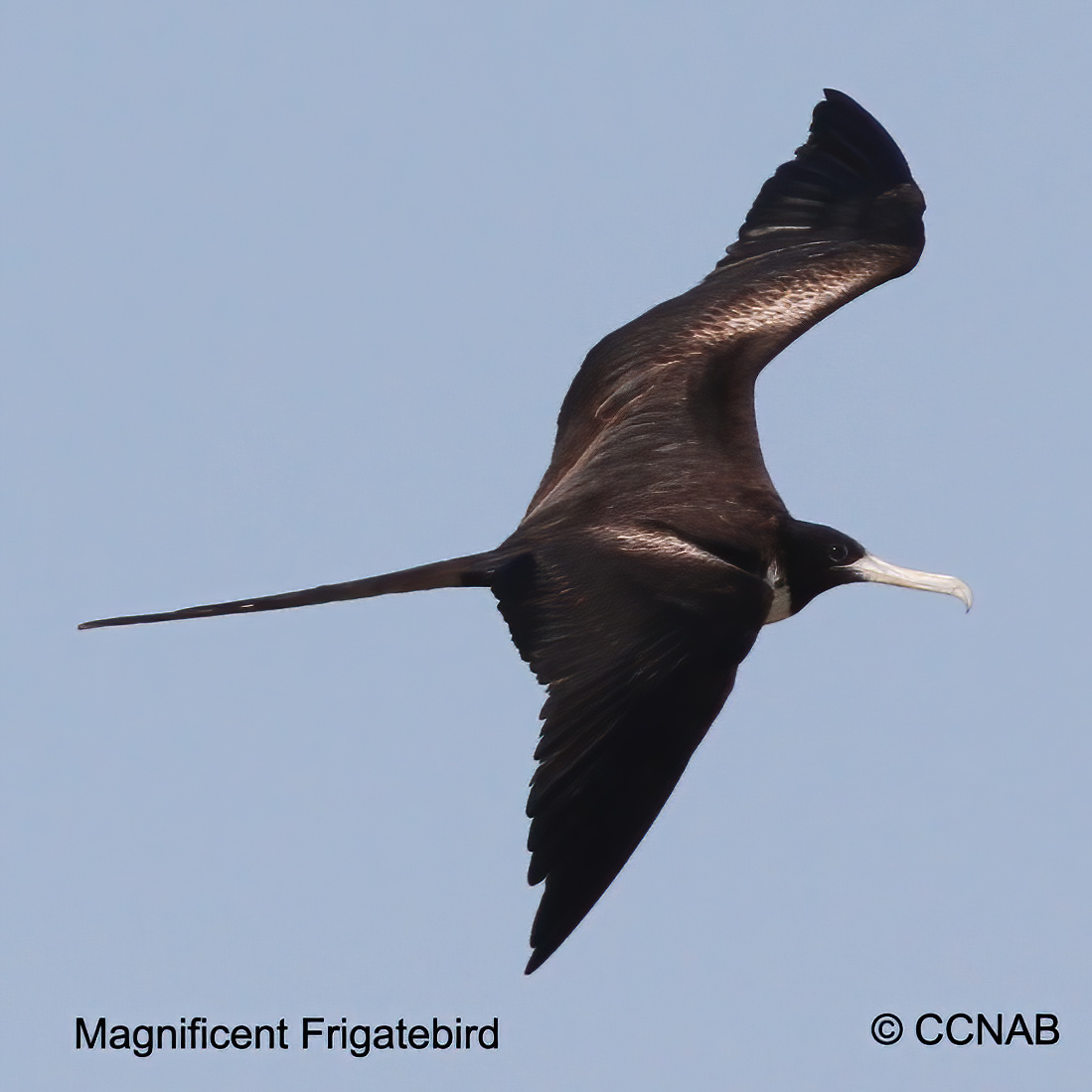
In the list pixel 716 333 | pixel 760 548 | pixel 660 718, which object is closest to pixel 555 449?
pixel 716 333

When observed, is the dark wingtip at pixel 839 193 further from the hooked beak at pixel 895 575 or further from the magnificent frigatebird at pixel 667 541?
the hooked beak at pixel 895 575

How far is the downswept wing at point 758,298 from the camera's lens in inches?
368

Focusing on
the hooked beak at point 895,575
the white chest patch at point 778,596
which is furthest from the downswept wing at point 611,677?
the hooked beak at point 895,575

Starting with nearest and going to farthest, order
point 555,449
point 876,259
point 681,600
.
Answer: point 681,600 < point 555,449 < point 876,259

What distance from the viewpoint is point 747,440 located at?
30.0ft

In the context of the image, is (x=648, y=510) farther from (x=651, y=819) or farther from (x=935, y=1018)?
(x=935, y=1018)

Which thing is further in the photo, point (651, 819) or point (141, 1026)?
point (141, 1026)

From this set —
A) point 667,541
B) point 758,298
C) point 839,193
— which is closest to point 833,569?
point 667,541

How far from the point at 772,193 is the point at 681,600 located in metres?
3.59

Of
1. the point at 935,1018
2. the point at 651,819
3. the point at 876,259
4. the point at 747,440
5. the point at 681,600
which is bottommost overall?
the point at 935,1018

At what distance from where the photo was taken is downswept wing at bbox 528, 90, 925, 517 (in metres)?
9.34

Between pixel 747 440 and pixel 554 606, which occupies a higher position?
pixel 747 440

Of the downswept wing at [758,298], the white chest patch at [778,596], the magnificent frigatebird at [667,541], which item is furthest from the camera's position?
the downswept wing at [758,298]

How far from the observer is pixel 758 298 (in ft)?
33.2
